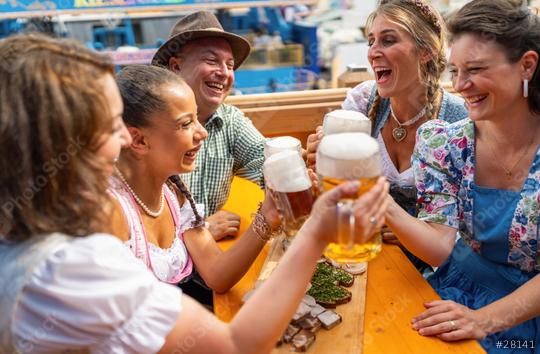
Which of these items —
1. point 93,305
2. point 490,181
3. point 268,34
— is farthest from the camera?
point 268,34

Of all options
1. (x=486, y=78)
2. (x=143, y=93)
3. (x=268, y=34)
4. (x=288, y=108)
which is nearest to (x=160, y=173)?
(x=143, y=93)

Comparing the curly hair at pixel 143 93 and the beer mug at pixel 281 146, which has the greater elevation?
the curly hair at pixel 143 93

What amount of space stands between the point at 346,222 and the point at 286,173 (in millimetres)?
312

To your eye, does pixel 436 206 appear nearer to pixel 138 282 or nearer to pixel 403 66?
pixel 403 66

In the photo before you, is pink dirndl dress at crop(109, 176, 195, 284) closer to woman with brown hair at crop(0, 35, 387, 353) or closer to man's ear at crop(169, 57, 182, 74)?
woman with brown hair at crop(0, 35, 387, 353)

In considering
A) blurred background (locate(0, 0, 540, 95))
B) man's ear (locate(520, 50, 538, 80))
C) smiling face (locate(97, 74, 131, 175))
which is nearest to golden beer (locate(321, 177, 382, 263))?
smiling face (locate(97, 74, 131, 175))

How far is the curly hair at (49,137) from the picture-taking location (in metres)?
0.84

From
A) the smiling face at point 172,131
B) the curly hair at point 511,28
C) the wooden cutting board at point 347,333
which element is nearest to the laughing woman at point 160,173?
the smiling face at point 172,131

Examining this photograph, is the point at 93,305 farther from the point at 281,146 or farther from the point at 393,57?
the point at 393,57

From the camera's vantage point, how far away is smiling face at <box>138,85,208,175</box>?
1.42m

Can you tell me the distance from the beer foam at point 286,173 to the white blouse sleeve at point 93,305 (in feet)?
1.30

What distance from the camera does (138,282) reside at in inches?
34.6

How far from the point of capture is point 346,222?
915mm

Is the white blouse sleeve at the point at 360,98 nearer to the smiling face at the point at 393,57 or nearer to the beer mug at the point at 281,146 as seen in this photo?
the smiling face at the point at 393,57
